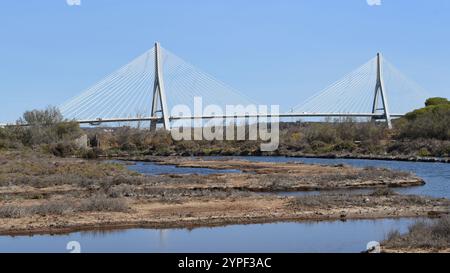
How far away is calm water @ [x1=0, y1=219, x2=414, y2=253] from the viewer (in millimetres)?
15375

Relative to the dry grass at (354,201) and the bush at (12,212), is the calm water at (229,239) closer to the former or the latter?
the bush at (12,212)

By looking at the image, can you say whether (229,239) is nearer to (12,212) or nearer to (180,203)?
(180,203)

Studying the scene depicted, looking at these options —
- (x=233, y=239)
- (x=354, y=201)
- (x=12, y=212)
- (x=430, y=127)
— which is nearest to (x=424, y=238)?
(x=233, y=239)

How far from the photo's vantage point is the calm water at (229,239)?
15.4m

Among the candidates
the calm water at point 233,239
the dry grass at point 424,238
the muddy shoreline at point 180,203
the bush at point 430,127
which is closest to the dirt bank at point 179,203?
the muddy shoreline at point 180,203

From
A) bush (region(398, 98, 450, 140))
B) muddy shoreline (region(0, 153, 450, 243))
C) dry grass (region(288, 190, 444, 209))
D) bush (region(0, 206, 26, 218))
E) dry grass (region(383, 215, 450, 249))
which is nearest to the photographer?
dry grass (region(383, 215, 450, 249))

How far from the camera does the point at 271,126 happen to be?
109 metres

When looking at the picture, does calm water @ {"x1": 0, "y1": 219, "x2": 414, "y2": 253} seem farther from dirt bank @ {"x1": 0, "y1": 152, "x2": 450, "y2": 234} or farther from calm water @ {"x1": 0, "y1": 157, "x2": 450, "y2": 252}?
dirt bank @ {"x1": 0, "y1": 152, "x2": 450, "y2": 234}

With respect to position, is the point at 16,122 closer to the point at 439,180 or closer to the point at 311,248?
the point at 439,180

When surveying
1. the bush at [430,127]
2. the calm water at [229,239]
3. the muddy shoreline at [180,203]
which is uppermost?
the bush at [430,127]

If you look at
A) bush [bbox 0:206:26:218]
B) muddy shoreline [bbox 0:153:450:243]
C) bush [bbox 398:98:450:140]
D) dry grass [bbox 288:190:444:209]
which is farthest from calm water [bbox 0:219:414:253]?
bush [bbox 398:98:450:140]

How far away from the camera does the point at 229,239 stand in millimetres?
16719

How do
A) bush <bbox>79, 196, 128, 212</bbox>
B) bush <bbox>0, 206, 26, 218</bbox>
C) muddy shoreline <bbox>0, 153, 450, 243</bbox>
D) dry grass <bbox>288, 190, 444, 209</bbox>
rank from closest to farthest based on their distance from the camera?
muddy shoreline <bbox>0, 153, 450, 243</bbox> < bush <bbox>0, 206, 26, 218</bbox> < bush <bbox>79, 196, 128, 212</bbox> < dry grass <bbox>288, 190, 444, 209</bbox>

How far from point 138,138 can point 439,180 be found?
63586mm
